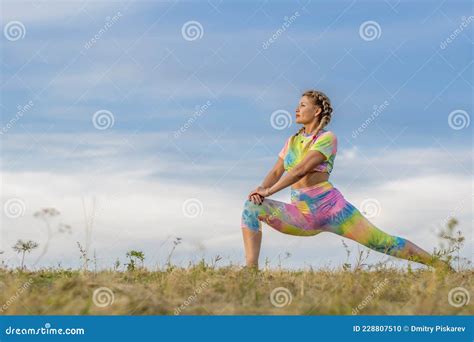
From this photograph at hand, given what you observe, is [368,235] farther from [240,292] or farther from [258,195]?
[240,292]

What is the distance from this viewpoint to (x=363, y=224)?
9195 millimetres

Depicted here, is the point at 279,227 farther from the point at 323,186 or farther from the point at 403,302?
the point at 403,302

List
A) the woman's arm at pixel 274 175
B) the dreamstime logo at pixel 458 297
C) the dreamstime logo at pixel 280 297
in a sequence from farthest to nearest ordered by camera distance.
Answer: the woman's arm at pixel 274 175 < the dreamstime logo at pixel 458 297 < the dreamstime logo at pixel 280 297

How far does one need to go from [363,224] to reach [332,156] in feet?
3.20

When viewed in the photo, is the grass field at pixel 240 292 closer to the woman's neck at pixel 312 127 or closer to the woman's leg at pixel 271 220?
the woman's leg at pixel 271 220

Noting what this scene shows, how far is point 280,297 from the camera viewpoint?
23.0 feet

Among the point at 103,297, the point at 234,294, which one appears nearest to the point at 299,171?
the point at 234,294

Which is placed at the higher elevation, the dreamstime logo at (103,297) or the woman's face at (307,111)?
the woman's face at (307,111)

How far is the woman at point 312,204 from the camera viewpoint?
29.1 feet

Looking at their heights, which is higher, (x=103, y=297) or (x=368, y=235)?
(x=368, y=235)

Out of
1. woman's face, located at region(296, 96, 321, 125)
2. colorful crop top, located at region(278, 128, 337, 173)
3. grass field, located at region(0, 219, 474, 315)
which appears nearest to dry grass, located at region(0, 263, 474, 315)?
grass field, located at region(0, 219, 474, 315)

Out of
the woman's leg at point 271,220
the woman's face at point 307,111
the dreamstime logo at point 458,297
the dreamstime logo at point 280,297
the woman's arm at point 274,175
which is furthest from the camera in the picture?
the woman's arm at point 274,175

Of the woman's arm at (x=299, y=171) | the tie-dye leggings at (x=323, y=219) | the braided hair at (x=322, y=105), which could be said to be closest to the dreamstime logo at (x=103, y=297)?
the tie-dye leggings at (x=323, y=219)

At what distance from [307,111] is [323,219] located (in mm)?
1370
